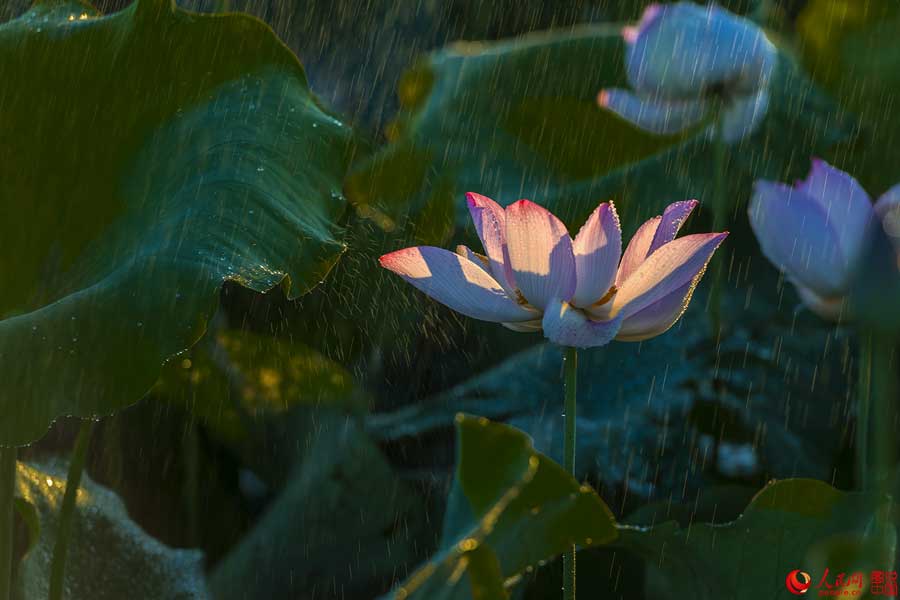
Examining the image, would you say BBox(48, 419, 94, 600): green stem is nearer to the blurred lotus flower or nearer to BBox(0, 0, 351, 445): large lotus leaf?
BBox(0, 0, 351, 445): large lotus leaf

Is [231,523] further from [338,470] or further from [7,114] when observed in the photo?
[7,114]

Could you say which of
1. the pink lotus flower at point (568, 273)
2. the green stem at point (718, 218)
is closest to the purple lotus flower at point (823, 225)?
the pink lotus flower at point (568, 273)

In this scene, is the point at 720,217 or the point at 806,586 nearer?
the point at 806,586

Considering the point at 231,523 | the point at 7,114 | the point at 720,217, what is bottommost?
the point at 231,523

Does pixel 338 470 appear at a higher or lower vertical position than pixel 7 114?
lower

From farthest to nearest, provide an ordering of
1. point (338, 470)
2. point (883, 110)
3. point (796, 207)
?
point (883, 110) → point (338, 470) → point (796, 207)

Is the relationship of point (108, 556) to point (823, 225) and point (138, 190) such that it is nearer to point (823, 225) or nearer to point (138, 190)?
point (138, 190)

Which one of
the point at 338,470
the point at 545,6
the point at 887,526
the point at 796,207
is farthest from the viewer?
the point at 545,6

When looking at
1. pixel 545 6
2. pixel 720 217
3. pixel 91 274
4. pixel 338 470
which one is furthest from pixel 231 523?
pixel 545 6

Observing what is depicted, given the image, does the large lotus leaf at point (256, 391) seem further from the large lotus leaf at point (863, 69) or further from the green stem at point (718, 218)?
the large lotus leaf at point (863, 69)
